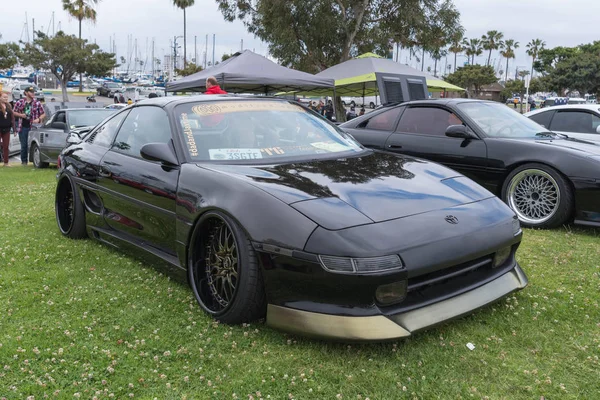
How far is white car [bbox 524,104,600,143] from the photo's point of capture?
24.1ft

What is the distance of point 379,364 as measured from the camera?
241 centimetres

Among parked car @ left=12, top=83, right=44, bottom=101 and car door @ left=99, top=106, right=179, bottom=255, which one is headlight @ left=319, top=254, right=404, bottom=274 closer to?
car door @ left=99, top=106, right=179, bottom=255

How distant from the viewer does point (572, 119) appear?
Result: 7.51 meters

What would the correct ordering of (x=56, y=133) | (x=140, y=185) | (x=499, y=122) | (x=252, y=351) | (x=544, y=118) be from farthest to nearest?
(x=56, y=133) → (x=544, y=118) → (x=499, y=122) → (x=140, y=185) → (x=252, y=351)

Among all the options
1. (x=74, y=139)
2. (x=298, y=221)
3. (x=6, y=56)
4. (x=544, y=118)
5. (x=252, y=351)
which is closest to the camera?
(x=298, y=221)

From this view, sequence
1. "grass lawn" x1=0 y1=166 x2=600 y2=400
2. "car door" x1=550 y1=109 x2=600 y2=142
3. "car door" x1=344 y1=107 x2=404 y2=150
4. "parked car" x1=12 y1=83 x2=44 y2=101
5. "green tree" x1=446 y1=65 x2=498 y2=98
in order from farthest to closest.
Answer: "green tree" x1=446 y1=65 x2=498 y2=98 < "parked car" x1=12 y1=83 x2=44 y2=101 < "car door" x1=550 y1=109 x2=600 y2=142 < "car door" x1=344 y1=107 x2=404 y2=150 < "grass lawn" x1=0 y1=166 x2=600 y2=400

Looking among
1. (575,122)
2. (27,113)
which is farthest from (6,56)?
(575,122)

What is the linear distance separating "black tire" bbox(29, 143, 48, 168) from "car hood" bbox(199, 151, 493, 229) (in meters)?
9.07

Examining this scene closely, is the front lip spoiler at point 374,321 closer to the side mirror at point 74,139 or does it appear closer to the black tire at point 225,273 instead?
the black tire at point 225,273

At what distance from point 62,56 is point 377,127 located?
37.5m

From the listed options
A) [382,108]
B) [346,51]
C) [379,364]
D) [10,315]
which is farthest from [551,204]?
[346,51]

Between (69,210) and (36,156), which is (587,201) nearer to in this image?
(69,210)

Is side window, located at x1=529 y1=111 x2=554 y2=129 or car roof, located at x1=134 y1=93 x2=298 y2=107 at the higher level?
side window, located at x1=529 y1=111 x2=554 y2=129

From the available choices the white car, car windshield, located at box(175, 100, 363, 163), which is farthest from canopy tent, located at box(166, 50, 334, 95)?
car windshield, located at box(175, 100, 363, 163)
